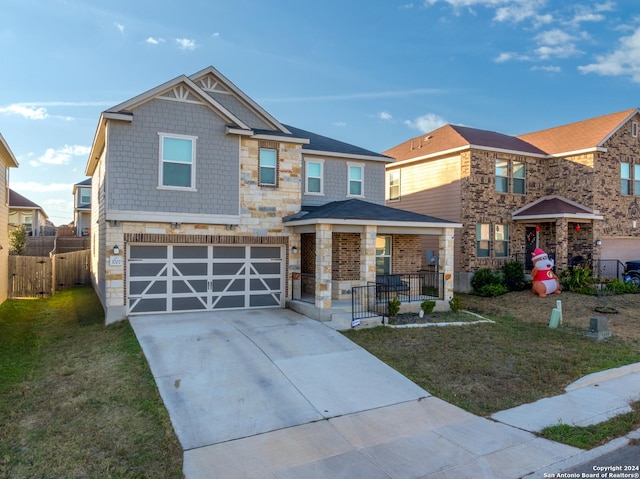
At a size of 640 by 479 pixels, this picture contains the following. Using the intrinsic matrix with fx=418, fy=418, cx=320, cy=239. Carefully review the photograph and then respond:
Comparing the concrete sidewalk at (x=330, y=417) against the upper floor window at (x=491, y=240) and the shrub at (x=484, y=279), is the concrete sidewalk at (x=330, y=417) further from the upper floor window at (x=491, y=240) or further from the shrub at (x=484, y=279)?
the upper floor window at (x=491, y=240)

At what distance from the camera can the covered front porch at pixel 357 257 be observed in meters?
12.0

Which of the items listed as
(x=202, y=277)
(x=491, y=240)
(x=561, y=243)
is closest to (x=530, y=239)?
(x=561, y=243)

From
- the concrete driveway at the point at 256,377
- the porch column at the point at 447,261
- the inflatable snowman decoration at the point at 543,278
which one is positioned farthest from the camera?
the inflatable snowman decoration at the point at 543,278

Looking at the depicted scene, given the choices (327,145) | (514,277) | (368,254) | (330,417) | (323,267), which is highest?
(327,145)

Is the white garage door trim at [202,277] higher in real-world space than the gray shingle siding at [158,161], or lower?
lower

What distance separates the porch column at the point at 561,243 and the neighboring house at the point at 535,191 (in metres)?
0.04

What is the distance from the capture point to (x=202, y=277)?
13.0 m

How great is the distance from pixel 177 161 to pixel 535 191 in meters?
16.8

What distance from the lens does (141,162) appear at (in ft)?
38.9

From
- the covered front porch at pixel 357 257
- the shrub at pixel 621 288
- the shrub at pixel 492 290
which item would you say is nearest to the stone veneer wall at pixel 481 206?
the shrub at pixel 492 290

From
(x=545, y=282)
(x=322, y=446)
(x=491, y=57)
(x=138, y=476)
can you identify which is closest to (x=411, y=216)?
(x=545, y=282)

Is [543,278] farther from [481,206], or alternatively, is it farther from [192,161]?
[192,161]

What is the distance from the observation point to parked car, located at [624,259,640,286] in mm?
19203

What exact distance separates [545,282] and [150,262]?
1452 cm
